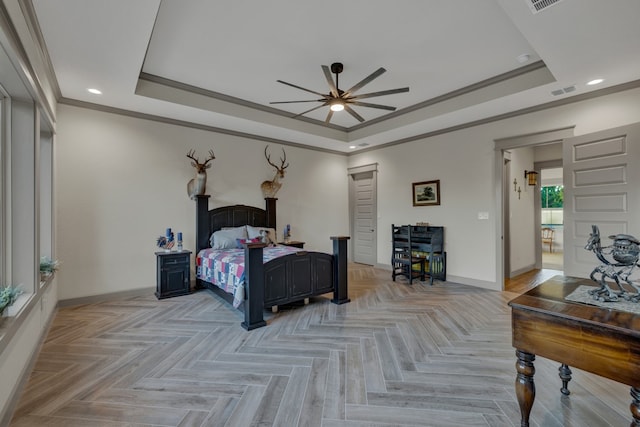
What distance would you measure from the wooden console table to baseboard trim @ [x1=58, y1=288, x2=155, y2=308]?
4699 mm

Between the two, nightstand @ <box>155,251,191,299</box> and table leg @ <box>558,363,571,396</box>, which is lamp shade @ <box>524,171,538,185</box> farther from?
nightstand @ <box>155,251,191,299</box>

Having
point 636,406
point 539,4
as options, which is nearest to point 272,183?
point 539,4

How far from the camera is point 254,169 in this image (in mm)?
5637

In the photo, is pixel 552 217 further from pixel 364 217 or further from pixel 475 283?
pixel 364 217

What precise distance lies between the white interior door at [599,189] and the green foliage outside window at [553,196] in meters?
6.90

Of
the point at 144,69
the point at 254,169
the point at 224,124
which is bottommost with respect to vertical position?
the point at 254,169

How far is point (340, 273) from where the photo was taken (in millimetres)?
4062

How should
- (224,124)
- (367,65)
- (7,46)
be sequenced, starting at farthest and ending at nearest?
1. (224,124)
2. (367,65)
3. (7,46)

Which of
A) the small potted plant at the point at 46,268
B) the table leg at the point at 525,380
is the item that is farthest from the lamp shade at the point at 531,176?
the small potted plant at the point at 46,268

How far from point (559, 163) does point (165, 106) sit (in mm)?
7089

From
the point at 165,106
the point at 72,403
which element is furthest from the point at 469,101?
the point at 72,403

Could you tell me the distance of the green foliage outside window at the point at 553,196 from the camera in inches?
367

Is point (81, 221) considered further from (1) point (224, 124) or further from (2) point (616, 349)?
(2) point (616, 349)

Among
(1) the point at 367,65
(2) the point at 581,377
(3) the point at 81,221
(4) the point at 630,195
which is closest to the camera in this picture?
(2) the point at 581,377
